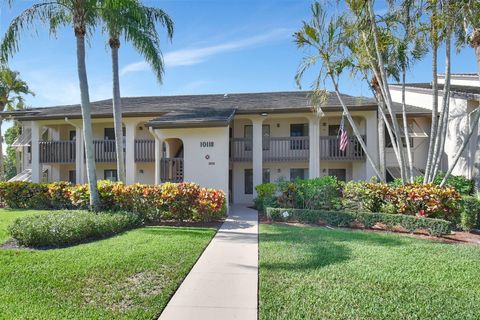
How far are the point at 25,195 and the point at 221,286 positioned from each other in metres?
13.8

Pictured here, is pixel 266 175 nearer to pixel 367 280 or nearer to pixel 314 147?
pixel 314 147

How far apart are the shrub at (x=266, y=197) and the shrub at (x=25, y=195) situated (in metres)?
10.00

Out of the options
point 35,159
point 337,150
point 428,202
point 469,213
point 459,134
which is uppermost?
point 459,134

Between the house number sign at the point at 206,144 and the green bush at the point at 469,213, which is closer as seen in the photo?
the green bush at the point at 469,213

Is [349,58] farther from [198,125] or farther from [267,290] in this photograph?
[267,290]

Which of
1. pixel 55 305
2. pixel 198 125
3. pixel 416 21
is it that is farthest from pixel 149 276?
pixel 416 21

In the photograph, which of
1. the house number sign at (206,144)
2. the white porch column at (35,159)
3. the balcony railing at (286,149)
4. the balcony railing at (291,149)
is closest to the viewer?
the house number sign at (206,144)

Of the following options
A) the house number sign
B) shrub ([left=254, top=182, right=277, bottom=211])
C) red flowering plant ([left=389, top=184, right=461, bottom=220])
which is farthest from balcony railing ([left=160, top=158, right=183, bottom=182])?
red flowering plant ([left=389, top=184, right=461, bottom=220])

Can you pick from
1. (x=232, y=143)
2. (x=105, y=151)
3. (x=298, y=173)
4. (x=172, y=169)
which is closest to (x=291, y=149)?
(x=298, y=173)

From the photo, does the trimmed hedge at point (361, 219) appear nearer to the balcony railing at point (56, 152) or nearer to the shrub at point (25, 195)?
the shrub at point (25, 195)

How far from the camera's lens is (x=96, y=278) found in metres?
5.29

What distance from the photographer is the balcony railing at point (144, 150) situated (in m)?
18.0

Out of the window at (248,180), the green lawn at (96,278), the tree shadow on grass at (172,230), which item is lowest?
the tree shadow on grass at (172,230)

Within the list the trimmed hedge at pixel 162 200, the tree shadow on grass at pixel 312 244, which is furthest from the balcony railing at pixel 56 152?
the tree shadow on grass at pixel 312 244
